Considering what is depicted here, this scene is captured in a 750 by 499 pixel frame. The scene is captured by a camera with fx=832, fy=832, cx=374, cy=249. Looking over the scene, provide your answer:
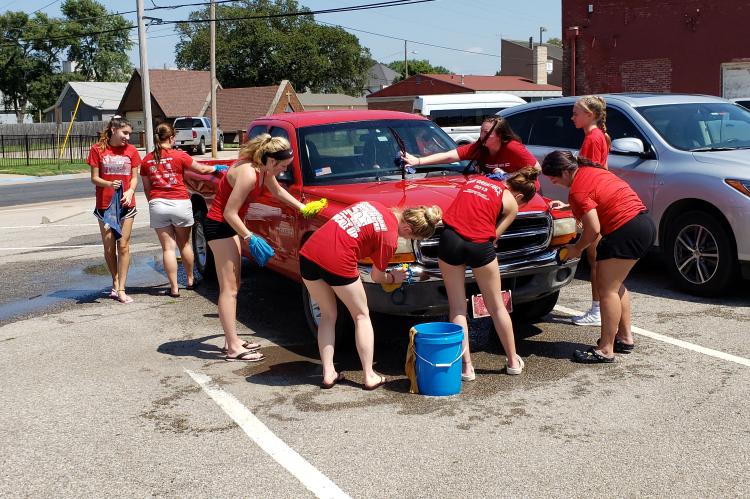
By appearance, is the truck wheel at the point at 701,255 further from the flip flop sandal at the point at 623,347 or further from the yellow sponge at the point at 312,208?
the yellow sponge at the point at 312,208

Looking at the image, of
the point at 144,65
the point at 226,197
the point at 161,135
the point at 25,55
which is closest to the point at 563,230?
the point at 226,197

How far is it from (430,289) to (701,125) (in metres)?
4.44

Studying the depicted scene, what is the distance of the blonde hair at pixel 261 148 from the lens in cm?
604

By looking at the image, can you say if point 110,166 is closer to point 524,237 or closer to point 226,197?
point 226,197

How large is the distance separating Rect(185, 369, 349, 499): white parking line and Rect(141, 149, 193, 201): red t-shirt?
314cm

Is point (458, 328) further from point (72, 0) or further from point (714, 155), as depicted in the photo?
point (72, 0)

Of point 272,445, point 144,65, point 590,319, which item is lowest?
point 272,445

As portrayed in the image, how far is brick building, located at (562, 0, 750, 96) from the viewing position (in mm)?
26641

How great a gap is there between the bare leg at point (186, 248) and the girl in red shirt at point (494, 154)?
2.86m

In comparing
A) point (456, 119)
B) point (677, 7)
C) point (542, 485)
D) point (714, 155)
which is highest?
point (677, 7)

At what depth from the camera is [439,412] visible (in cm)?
519

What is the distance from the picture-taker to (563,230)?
6.53m

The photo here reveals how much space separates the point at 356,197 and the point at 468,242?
1.16 metres

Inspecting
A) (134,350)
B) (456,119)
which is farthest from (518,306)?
(456,119)
